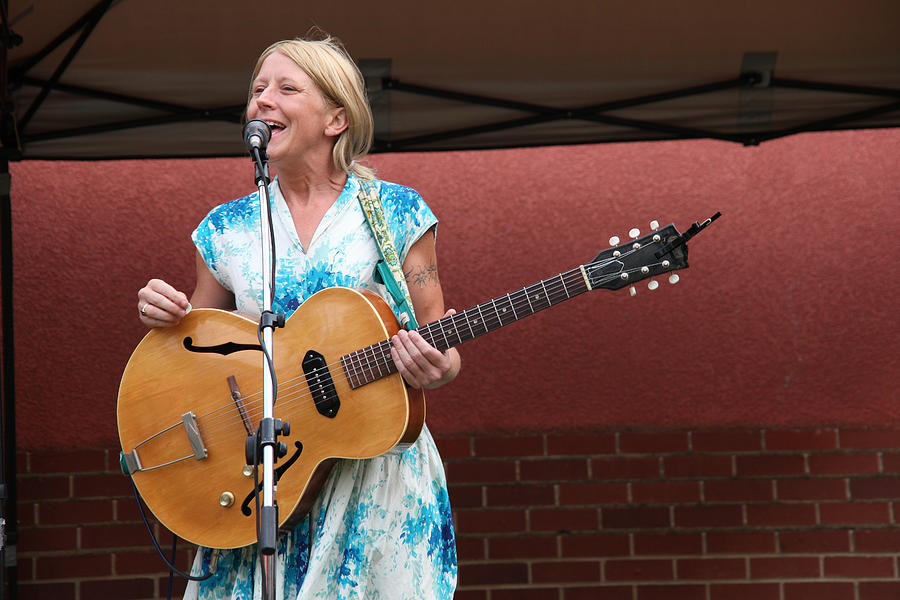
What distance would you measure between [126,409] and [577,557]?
285cm

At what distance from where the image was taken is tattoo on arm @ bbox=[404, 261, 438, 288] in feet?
8.39

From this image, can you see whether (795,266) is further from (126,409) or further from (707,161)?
(126,409)

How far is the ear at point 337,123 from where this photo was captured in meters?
2.58

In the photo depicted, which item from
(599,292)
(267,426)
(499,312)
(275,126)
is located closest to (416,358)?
(499,312)

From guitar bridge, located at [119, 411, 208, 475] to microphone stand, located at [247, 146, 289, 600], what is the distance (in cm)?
44

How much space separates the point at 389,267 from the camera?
2.47 metres

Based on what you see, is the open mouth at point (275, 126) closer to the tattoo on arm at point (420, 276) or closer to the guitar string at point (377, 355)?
the tattoo on arm at point (420, 276)

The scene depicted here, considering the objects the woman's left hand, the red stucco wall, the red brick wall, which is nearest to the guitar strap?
the woman's left hand

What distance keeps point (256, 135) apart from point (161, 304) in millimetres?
→ 473

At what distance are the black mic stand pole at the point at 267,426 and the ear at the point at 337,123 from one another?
397 mm

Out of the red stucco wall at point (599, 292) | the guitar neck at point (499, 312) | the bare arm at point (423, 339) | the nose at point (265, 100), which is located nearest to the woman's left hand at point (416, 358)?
the bare arm at point (423, 339)

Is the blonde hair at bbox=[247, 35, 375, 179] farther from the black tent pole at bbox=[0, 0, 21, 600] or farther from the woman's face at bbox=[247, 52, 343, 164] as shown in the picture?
the black tent pole at bbox=[0, 0, 21, 600]

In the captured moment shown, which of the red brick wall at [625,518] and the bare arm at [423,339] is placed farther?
the red brick wall at [625,518]

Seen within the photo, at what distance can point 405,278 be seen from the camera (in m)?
2.55
